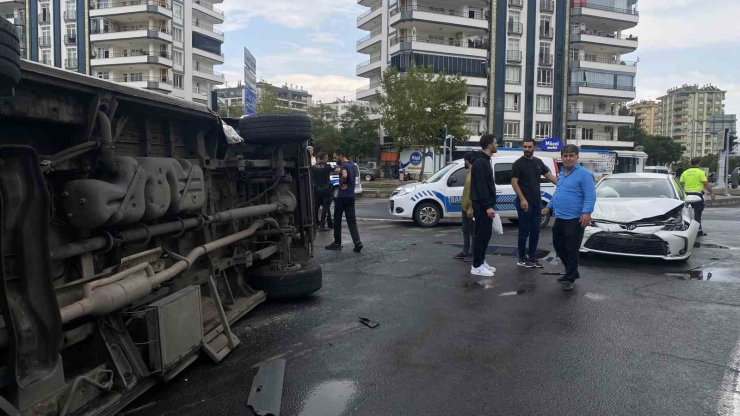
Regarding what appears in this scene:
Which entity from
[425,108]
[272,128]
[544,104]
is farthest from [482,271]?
[544,104]

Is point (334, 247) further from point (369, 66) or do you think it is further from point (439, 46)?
point (369, 66)

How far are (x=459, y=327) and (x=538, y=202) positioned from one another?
356cm

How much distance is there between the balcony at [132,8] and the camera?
194 feet

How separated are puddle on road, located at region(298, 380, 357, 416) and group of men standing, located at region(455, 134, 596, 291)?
399 cm

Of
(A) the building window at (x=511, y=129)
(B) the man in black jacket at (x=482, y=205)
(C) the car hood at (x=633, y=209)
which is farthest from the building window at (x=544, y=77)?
(B) the man in black jacket at (x=482, y=205)

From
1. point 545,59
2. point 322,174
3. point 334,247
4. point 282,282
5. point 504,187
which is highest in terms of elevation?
point 545,59

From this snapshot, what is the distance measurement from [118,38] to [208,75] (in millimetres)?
12569

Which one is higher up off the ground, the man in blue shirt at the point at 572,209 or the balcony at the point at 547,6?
the balcony at the point at 547,6

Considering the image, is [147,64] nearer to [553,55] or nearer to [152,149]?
[553,55]

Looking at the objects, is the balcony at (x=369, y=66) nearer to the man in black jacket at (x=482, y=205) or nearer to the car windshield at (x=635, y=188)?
the car windshield at (x=635, y=188)

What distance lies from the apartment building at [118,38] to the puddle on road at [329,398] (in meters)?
59.6

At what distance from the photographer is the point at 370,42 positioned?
6188cm

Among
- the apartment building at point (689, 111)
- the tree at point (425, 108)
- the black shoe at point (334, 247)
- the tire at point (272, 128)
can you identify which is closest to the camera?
the tire at point (272, 128)

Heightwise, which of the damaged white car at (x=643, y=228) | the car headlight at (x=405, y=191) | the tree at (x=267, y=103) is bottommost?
the damaged white car at (x=643, y=228)
